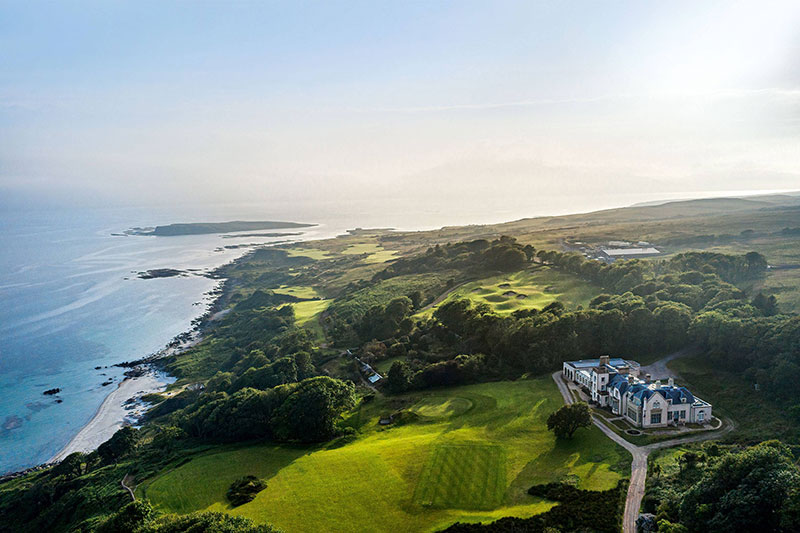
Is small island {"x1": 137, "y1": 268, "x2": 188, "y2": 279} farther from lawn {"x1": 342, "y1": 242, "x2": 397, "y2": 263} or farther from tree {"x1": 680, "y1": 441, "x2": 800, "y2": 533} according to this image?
tree {"x1": 680, "y1": 441, "x2": 800, "y2": 533}

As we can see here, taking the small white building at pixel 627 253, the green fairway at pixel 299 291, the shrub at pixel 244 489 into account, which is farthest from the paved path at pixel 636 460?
the green fairway at pixel 299 291

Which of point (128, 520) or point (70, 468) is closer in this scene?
point (128, 520)

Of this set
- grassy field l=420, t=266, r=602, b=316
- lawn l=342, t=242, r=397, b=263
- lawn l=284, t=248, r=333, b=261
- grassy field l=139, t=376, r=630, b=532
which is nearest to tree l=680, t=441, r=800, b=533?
grassy field l=139, t=376, r=630, b=532

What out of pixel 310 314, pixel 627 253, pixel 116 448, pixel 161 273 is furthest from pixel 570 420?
pixel 161 273

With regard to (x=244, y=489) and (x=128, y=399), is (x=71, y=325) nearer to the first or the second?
(x=128, y=399)

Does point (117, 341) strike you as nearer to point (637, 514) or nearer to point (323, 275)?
point (323, 275)

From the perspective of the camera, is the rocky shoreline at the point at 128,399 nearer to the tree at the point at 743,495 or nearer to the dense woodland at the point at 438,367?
the dense woodland at the point at 438,367

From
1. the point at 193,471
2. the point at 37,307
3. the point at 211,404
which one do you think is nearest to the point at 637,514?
the point at 193,471
